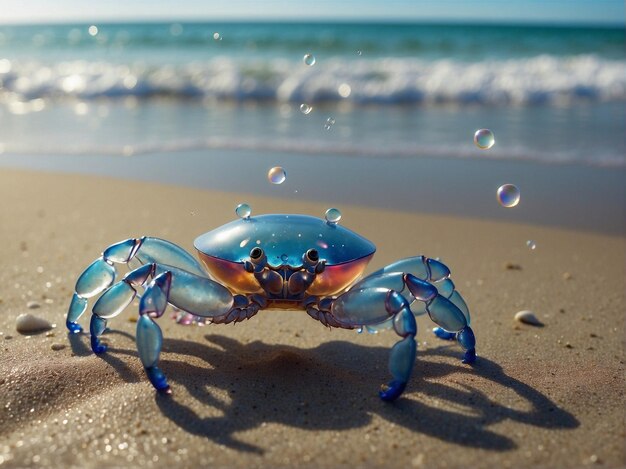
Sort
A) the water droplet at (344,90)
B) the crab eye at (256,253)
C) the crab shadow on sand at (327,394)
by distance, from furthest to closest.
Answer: the water droplet at (344,90) < the crab eye at (256,253) < the crab shadow on sand at (327,394)

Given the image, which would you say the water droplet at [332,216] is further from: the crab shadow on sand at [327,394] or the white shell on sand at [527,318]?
the white shell on sand at [527,318]

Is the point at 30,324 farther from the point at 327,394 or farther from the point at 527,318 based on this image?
the point at 527,318

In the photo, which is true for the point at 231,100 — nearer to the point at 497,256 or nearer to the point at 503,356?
the point at 497,256

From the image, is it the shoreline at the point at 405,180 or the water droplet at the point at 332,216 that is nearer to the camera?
the water droplet at the point at 332,216

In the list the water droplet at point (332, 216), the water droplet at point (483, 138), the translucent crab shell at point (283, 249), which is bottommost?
the translucent crab shell at point (283, 249)

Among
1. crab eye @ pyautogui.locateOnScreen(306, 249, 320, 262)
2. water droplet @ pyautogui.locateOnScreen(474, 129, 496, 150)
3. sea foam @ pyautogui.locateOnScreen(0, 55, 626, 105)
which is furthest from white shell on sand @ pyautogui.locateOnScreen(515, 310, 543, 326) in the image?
sea foam @ pyautogui.locateOnScreen(0, 55, 626, 105)

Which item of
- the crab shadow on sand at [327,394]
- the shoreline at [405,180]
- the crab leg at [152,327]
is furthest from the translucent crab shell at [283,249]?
the shoreline at [405,180]
